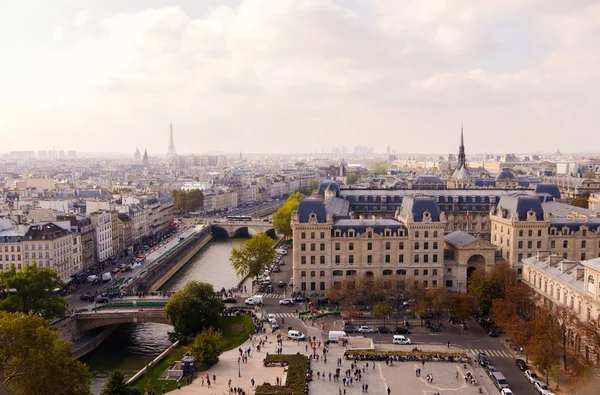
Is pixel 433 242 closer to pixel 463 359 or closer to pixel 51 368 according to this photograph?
pixel 463 359

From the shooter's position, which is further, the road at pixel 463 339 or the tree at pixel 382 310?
the tree at pixel 382 310

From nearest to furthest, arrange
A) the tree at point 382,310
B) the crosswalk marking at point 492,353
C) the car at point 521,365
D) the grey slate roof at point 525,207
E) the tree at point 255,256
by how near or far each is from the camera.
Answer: the car at point 521,365 < the crosswalk marking at point 492,353 < the tree at point 382,310 < the grey slate roof at point 525,207 < the tree at point 255,256

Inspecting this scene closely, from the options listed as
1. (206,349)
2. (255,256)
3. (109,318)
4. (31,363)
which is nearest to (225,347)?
(206,349)

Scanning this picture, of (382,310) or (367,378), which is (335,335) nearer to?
(382,310)

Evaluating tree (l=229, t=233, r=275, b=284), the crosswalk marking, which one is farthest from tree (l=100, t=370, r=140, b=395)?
tree (l=229, t=233, r=275, b=284)

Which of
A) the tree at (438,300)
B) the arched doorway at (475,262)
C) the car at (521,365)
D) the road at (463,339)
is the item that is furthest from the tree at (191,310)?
the arched doorway at (475,262)

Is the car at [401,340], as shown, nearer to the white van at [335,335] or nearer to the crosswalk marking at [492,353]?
the white van at [335,335]

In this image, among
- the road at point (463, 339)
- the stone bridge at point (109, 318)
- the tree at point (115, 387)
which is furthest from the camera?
the stone bridge at point (109, 318)
